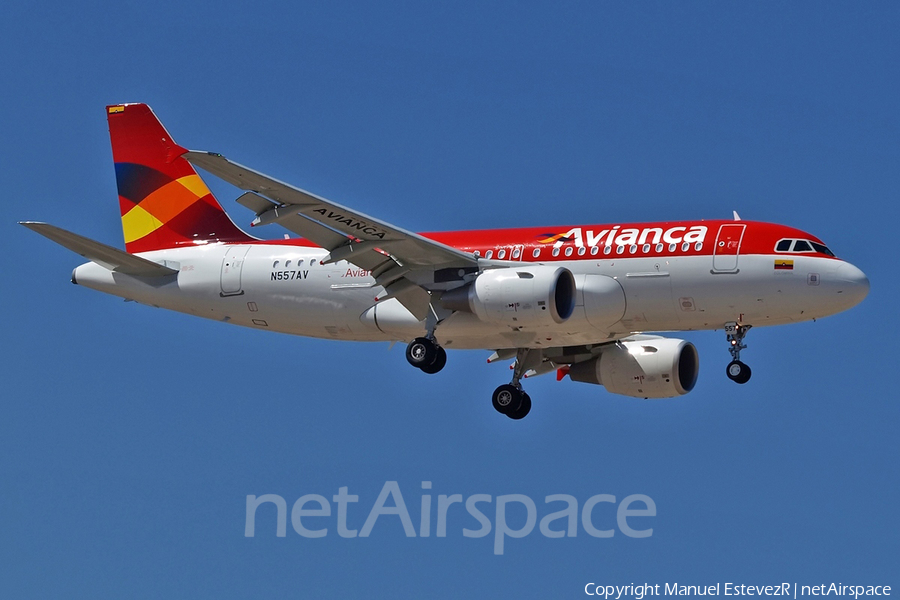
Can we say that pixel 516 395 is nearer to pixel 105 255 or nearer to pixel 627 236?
pixel 627 236

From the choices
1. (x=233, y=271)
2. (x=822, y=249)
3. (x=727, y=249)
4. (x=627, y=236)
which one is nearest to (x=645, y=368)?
(x=627, y=236)

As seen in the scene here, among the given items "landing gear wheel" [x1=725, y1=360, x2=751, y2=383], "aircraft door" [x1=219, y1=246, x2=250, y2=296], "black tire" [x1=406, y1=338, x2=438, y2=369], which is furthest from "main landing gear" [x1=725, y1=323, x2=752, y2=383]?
"aircraft door" [x1=219, y1=246, x2=250, y2=296]

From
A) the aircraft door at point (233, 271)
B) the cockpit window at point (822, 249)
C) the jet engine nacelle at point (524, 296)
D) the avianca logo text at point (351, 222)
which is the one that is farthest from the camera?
the aircraft door at point (233, 271)

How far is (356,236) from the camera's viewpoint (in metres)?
37.2

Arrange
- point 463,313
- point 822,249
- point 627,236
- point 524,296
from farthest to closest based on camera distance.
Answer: point 463,313 → point 627,236 → point 822,249 → point 524,296

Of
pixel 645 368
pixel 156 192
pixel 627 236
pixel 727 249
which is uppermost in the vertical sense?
pixel 156 192

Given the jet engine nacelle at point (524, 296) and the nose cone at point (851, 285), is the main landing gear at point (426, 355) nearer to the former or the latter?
the jet engine nacelle at point (524, 296)

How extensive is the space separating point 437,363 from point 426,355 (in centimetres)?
40

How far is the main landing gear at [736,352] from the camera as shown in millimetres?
37250

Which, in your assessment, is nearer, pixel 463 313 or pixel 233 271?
pixel 463 313

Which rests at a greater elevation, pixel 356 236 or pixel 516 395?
pixel 356 236

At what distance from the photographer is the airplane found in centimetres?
3675

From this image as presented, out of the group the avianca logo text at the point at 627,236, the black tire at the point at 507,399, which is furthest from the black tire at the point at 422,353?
the avianca logo text at the point at 627,236

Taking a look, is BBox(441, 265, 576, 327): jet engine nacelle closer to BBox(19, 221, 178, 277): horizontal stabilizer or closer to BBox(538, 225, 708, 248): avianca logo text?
BBox(538, 225, 708, 248): avianca logo text
